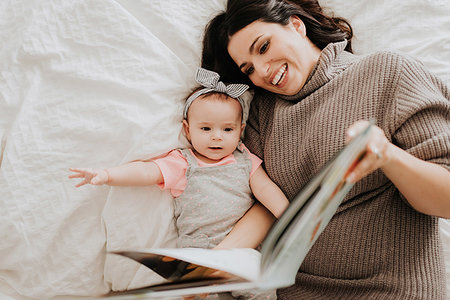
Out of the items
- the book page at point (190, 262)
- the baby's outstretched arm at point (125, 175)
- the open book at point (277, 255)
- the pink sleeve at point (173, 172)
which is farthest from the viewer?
the pink sleeve at point (173, 172)

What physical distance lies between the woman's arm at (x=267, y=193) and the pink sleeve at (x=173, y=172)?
8.7 inches

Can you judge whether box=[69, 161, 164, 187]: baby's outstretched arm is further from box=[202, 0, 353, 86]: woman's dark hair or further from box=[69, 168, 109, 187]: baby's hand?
box=[202, 0, 353, 86]: woman's dark hair

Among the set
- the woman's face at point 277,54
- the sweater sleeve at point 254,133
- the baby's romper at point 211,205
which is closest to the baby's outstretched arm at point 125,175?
the baby's romper at point 211,205

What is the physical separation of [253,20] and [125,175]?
60 centimetres

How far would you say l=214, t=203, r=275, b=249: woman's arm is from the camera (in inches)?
43.4

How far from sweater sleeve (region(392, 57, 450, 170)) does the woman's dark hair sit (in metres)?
0.36

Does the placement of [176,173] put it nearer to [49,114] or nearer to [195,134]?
[195,134]

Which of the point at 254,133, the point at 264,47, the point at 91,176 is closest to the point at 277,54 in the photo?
the point at 264,47

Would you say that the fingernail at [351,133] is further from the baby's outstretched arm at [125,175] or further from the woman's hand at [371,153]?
the baby's outstretched arm at [125,175]

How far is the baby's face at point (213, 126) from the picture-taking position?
1.13 meters

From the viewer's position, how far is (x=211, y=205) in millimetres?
1108

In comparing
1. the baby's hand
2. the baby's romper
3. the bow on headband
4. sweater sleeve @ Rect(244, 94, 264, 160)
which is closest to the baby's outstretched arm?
the baby's hand

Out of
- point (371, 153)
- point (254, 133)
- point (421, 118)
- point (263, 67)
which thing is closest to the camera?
point (371, 153)

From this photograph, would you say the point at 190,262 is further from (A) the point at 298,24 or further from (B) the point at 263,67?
(A) the point at 298,24
